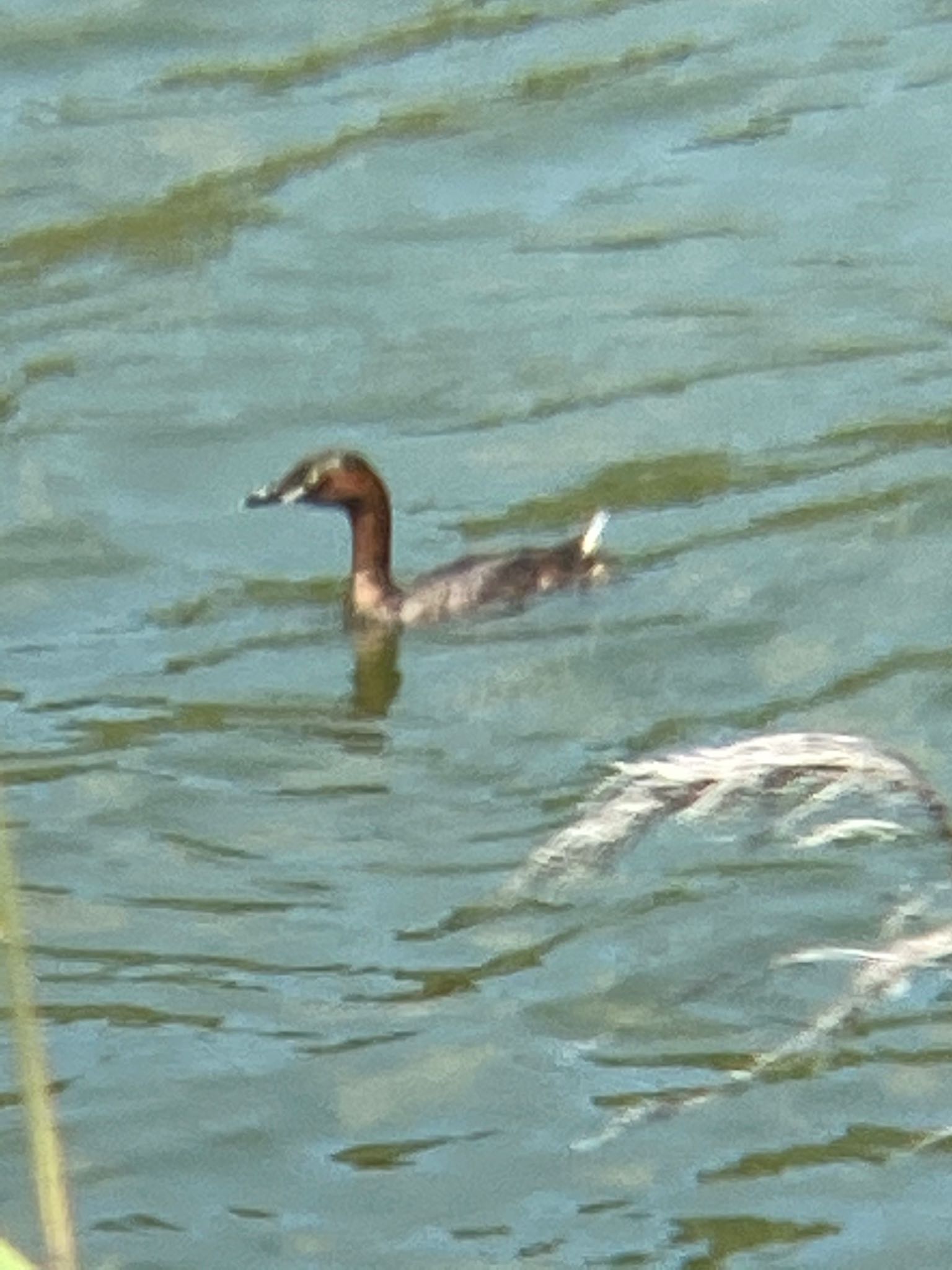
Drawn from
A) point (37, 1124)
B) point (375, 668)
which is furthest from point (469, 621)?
point (37, 1124)

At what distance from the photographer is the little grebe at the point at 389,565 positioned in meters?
9.51

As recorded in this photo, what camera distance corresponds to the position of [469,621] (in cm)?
959

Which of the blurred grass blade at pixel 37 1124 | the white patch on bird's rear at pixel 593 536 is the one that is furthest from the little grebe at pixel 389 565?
the blurred grass blade at pixel 37 1124

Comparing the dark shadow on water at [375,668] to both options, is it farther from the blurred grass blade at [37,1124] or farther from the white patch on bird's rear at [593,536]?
the blurred grass blade at [37,1124]

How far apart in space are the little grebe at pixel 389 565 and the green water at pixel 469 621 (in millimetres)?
117

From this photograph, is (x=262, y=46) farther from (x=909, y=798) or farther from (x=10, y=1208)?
(x=909, y=798)

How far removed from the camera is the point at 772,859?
26.3ft

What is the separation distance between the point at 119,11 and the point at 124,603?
13.4ft

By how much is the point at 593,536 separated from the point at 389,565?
58cm

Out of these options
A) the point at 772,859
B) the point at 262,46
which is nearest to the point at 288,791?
the point at 772,859

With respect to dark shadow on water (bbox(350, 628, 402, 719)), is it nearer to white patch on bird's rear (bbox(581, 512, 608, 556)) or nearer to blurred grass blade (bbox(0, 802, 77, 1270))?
Answer: white patch on bird's rear (bbox(581, 512, 608, 556))

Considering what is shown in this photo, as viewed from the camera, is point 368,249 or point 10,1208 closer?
point 10,1208

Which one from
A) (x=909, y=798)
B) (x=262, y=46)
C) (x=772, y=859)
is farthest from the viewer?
(x=262, y=46)

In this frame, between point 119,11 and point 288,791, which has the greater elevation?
point 119,11
